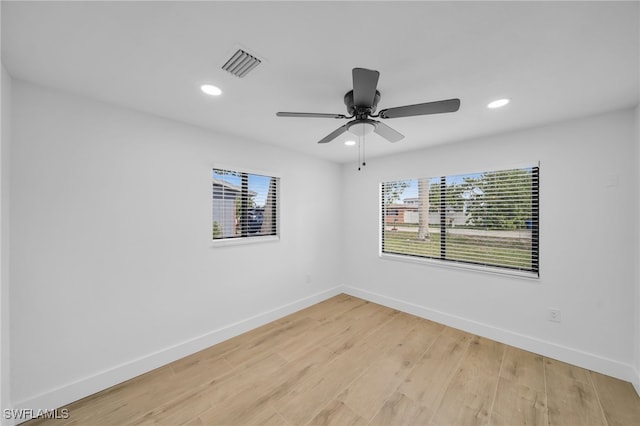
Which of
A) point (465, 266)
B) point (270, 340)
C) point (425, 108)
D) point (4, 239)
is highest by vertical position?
point (425, 108)

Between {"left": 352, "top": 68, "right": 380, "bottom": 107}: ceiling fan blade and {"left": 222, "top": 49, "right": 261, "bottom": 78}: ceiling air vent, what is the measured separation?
2.14ft

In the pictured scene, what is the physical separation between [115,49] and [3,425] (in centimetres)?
250

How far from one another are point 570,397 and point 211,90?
12.6ft

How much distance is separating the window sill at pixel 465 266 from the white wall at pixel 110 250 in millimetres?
2177

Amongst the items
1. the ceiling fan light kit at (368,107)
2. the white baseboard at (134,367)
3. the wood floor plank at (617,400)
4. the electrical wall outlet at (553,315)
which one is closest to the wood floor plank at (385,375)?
the electrical wall outlet at (553,315)

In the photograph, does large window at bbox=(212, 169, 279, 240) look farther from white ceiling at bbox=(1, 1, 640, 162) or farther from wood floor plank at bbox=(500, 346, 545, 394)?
wood floor plank at bbox=(500, 346, 545, 394)

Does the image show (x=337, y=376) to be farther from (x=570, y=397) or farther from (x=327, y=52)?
(x=327, y=52)

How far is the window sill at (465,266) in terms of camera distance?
267 cm

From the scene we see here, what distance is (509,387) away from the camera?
205 cm

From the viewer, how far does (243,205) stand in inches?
121

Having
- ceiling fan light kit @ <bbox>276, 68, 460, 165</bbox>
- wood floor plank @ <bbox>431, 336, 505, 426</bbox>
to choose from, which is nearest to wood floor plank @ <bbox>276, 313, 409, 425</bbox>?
wood floor plank @ <bbox>431, 336, 505, 426</bbox>

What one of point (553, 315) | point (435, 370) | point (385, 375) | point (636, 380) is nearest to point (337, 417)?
point (385, 375)

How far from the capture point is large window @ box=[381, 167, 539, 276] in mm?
2732

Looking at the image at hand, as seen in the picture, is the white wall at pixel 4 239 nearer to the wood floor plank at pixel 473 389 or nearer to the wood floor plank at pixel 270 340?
the wood floor plank at pixel 270 340
